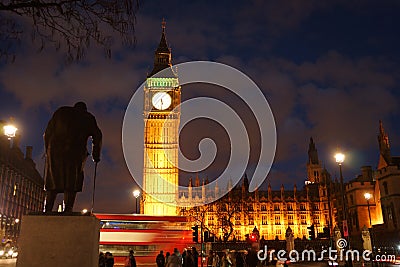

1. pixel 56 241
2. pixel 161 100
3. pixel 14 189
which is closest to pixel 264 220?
pixel 161 100

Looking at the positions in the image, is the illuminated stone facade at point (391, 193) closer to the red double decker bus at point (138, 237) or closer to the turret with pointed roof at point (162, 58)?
the red double decker bus at point (138, 237)

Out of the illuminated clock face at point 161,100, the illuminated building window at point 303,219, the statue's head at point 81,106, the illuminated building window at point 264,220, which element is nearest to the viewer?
the statue's head at point 81,106

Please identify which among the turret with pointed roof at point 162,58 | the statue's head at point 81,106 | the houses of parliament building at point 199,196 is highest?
the turret with pointed roof at point 162,58

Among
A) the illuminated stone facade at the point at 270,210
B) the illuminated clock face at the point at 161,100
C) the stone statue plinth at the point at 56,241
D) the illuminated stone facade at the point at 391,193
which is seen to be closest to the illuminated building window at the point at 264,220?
the illuminated stone facade at the point at 270,210

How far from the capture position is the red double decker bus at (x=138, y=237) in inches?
858

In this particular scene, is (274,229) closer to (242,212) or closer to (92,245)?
(242,212)

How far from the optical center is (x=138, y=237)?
71.4 ft

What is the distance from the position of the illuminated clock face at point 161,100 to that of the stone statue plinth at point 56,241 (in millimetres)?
82015

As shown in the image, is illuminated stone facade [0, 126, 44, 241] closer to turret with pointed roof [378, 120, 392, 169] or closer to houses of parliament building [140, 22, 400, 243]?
houses of parliament building [140, 22, 400, 243]

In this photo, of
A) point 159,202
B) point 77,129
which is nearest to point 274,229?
point 159,202

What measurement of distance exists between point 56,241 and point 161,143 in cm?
8036

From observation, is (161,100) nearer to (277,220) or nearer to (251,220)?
(251,220)

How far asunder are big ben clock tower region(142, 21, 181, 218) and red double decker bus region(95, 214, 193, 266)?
58749 millimetres

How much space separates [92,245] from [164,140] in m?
80.5
